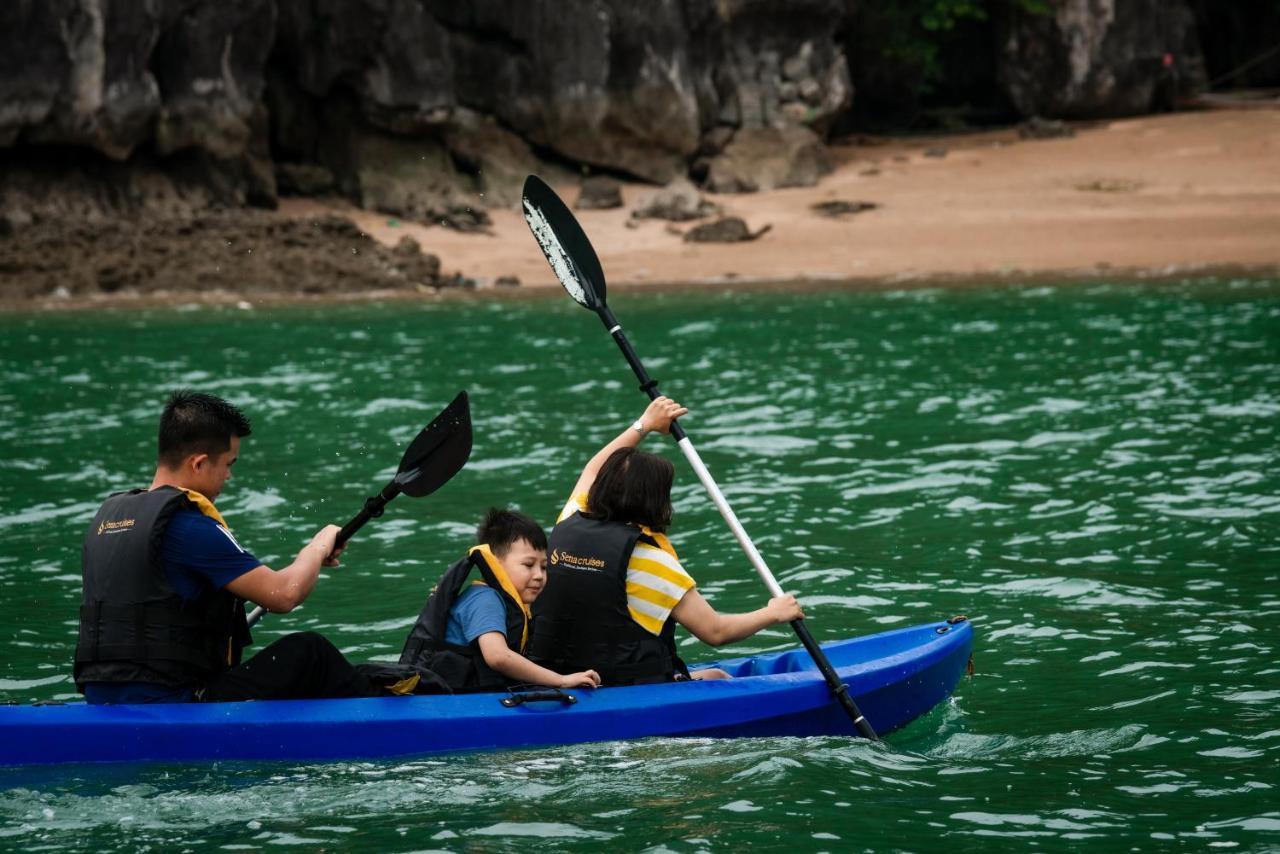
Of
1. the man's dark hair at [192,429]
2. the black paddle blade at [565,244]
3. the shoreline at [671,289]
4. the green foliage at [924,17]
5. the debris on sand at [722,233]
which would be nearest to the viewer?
the man's dark hair at [192,429]

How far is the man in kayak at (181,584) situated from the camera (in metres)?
4.66

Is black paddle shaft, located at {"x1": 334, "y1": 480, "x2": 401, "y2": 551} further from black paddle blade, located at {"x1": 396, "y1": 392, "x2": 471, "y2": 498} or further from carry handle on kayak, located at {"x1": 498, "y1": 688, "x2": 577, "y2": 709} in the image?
carry handle on kayak, located at {"x1": 498, "y1": 688, "x2": 577, "y2": 709}

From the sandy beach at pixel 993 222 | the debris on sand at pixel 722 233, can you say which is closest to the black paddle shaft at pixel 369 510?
Answer: the sandy beach at pixel 993 222

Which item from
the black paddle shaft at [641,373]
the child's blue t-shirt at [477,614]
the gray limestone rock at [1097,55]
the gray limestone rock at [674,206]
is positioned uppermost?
the gray limestone rock at [1097,55]

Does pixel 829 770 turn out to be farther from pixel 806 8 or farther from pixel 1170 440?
pixel 806 8

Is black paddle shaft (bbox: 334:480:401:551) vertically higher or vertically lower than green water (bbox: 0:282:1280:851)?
higher

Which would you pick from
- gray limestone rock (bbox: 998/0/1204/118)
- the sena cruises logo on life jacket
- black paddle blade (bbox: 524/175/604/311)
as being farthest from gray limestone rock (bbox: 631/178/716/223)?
the sena cruises logo on life jacket

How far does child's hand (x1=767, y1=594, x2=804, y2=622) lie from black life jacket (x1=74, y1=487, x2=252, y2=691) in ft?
5.49

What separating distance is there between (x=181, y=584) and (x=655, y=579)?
1429 millimetres

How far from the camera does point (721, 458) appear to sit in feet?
33.5

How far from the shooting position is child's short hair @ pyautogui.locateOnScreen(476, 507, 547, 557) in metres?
5.09

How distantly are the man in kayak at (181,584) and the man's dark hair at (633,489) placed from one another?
853 millimetres

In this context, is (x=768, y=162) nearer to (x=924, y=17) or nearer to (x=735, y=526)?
(x=924, y=17)

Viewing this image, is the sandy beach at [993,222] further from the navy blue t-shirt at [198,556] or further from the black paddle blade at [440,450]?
the navy blue t-shirt at [198,556]
